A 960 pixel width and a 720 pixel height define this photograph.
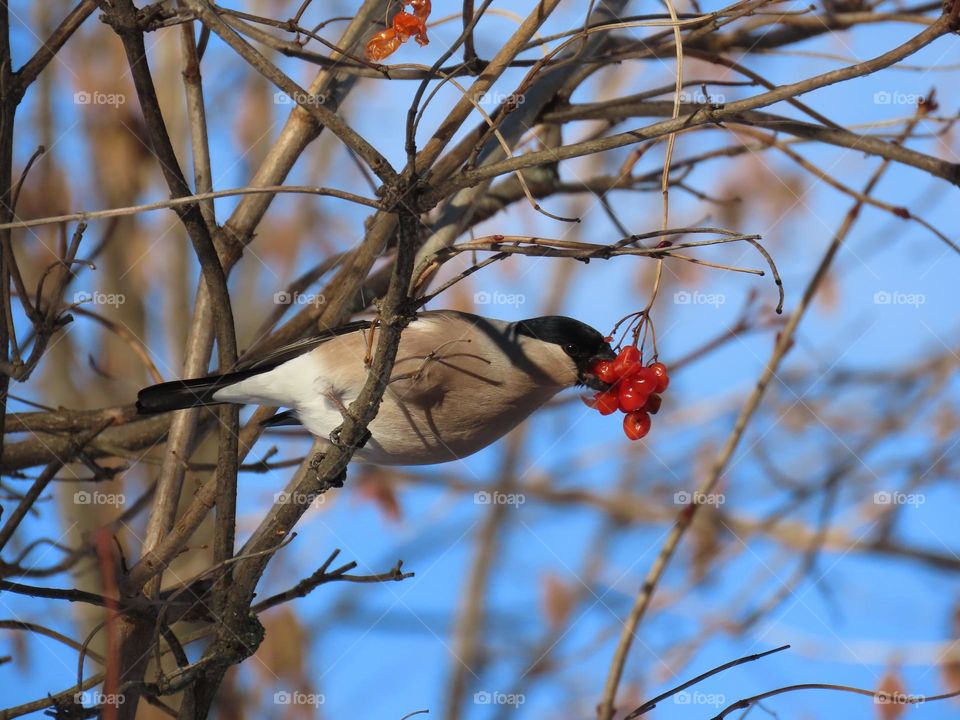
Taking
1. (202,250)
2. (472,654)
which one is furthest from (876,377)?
(202,250)

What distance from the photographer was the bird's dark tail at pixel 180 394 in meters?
2.01

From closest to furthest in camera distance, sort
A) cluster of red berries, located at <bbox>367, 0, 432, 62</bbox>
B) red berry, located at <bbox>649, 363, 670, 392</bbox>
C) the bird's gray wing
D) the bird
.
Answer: red berry, located at <bbox>649, 363, 670, 392</bbox> → cluster of red berries, located at <bbox>367, 0, 432, 62</bbox> → the bird → the bird's gray wing

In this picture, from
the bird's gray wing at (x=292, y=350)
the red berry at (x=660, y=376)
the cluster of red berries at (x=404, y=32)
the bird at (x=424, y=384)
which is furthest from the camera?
the bird's gray wing at (x=292, y=350)

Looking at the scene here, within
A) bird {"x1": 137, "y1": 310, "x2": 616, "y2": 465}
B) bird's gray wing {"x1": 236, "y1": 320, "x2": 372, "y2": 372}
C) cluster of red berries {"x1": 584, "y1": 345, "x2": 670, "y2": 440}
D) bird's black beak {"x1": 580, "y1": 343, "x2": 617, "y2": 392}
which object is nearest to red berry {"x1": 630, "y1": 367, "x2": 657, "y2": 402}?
cluster of red berries {"x1": 584, "y1": 345, "x2": 670, "y2": 440}

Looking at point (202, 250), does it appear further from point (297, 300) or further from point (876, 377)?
point (876, 377)

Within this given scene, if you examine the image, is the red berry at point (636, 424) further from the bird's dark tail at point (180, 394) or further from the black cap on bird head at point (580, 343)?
the bird's dark tail at point (180, 394)

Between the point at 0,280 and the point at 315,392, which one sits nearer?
the point at 0,280

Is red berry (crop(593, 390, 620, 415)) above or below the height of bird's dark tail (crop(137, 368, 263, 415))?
below

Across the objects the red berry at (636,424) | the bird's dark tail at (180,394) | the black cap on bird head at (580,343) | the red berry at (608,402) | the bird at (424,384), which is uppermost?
the black cap on bird head at (580,343)

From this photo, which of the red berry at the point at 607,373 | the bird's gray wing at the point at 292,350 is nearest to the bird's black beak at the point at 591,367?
the red berry at the point at 607,373

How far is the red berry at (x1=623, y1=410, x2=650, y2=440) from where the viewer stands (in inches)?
71.2

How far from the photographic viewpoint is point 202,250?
5.85 ft

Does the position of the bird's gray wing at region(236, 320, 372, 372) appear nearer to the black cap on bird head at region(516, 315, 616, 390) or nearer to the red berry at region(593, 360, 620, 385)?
the black cap on bird head at region(516, 315, 616, 390)

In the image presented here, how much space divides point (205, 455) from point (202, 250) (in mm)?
1057
